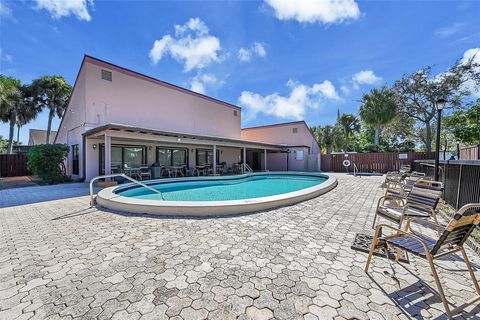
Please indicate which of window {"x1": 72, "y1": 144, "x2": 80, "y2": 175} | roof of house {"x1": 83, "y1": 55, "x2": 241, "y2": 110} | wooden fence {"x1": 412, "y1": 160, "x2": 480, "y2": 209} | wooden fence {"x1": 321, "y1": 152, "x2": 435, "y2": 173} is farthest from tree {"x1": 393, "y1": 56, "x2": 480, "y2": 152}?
window {"x1": 72, "y1": 144, "x2": 80, "y2": 175}

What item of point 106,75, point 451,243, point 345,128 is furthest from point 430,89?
point 106,75

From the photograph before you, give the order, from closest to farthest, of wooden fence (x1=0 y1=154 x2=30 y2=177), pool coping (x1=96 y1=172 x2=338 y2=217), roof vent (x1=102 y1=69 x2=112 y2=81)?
pool coping (x1=96 y1=172 x2=338 y2=217), roof vent (x1=102 y1=69 x2=112 y2=81), wooden fence (x1=0 y1=154 x2=30 y2=177)

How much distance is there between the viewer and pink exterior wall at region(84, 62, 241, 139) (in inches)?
465

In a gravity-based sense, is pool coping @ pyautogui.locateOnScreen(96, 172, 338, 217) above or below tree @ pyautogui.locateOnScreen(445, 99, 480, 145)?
below

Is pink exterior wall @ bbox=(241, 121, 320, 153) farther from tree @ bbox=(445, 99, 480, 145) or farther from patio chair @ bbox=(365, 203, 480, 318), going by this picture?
patio chair @ bbox=(365, 203, 480, 318)

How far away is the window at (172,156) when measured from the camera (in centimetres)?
1471

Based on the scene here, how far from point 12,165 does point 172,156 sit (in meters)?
12.0

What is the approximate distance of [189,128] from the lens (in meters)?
17.0

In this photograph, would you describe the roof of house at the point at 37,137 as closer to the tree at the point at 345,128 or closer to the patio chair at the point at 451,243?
the patio chair at the point at 451,243

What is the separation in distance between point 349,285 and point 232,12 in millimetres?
10939

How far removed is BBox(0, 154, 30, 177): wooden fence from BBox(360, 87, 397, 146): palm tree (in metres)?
30.6

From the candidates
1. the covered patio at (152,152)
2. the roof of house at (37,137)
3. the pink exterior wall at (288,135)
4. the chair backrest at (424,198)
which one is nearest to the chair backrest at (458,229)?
the chair backrest at (424,198)

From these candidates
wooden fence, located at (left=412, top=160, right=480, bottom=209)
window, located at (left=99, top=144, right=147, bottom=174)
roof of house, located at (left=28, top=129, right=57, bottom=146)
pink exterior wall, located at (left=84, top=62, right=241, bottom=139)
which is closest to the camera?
wooden fence, located at (left=412, top=160, right=480, bottom=209)

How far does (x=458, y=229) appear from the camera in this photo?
6.39ft
